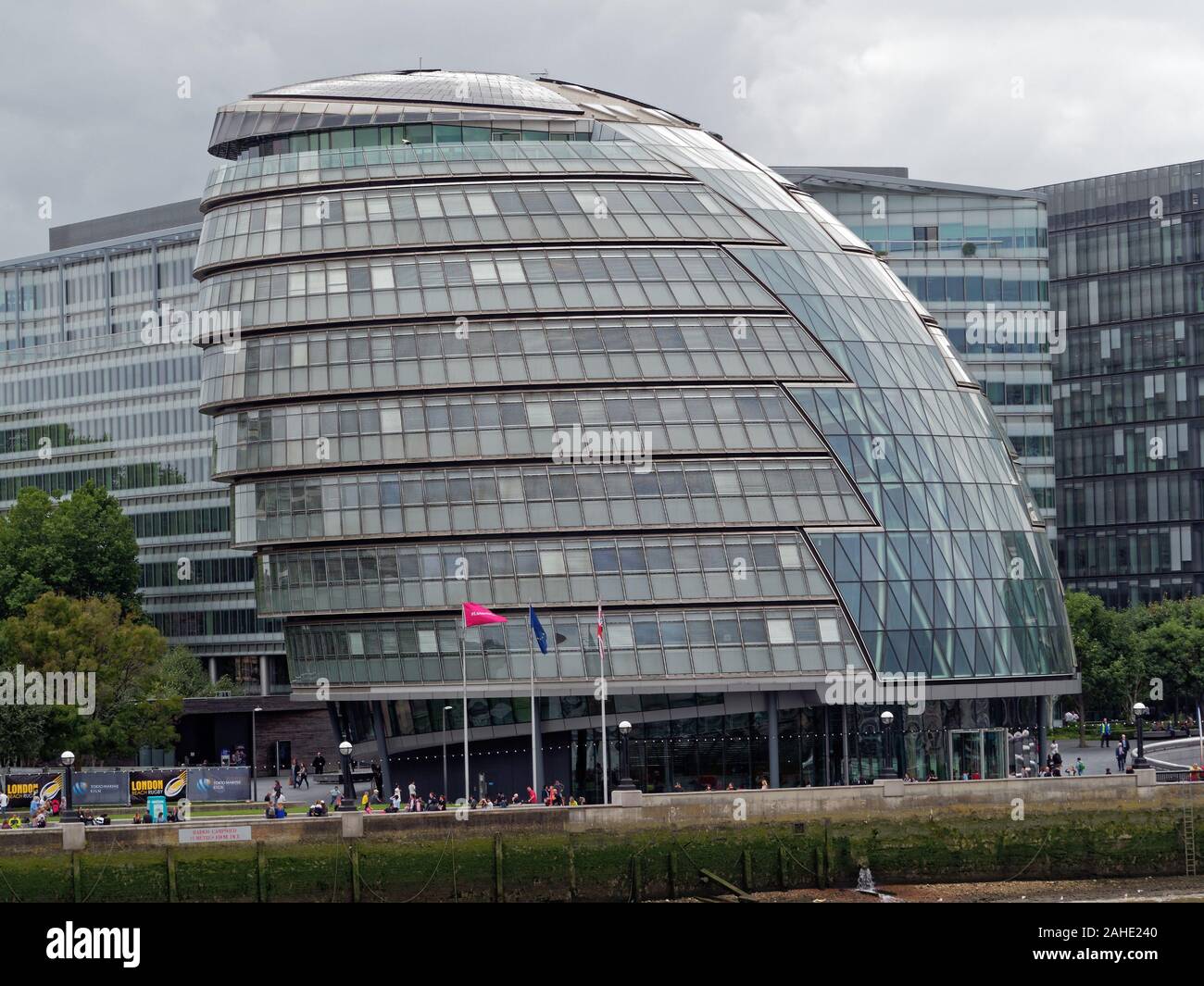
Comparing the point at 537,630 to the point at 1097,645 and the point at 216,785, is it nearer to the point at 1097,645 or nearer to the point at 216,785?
the point at 216,785

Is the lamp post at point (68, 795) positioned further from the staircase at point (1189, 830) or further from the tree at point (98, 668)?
the staircase at point (1189, 830)

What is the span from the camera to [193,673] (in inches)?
5054

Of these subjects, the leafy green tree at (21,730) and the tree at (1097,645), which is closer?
the leafy green tree at (21,730)

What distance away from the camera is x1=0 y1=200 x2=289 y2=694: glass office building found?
14450 centimetres

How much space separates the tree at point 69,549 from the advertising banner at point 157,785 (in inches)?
2004

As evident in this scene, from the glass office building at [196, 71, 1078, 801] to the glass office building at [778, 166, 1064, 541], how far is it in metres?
45.1

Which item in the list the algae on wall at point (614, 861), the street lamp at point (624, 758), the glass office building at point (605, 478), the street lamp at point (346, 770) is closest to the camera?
the algae on wall at point (614, 861)

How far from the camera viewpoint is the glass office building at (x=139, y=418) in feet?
474

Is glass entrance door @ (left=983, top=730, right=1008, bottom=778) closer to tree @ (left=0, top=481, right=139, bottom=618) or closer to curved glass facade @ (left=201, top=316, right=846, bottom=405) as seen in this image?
curved glass facade @ (left=201, top=316, right=846, bottom=405)

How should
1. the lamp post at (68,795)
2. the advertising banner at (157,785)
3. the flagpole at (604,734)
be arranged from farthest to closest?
the advertising banner at (157,785) < the flagpole at (604,734) < the lamp post at (68,795)

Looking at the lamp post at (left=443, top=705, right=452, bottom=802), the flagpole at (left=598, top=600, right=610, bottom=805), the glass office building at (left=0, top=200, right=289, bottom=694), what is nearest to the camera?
the flagpole at (left=598, top=600, right=610, bottom=805)

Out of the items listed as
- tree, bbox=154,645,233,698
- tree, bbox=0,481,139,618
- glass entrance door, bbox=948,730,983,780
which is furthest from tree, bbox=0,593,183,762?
glass entrance door, bbox=948,730,983,780

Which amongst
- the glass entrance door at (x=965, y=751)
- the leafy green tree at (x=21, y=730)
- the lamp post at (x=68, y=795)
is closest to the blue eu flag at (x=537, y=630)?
the lamp post at (x=68, y=795)

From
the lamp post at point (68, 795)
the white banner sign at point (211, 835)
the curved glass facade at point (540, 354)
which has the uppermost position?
the curved glass facade at point (540, 354)
